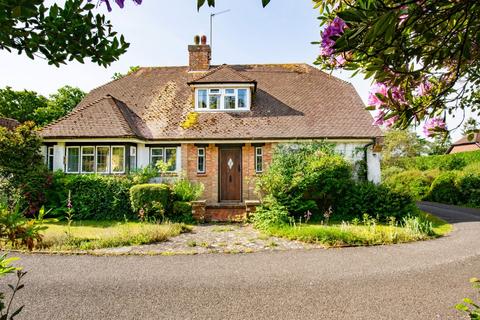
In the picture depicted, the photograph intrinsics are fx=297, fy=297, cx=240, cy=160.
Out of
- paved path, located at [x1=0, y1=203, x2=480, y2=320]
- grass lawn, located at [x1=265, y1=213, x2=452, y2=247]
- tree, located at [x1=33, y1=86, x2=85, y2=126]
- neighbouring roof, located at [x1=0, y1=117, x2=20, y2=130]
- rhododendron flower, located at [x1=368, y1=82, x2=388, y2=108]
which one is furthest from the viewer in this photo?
tree, located at [x1=33, y1=86, x2=85, y2=126]

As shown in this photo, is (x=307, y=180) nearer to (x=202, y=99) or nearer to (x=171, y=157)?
(x=171, y=157)

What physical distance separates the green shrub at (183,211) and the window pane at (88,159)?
16.6 feet

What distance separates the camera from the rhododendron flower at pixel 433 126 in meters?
2.42

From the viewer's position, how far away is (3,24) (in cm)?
158

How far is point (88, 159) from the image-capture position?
14.7 meters

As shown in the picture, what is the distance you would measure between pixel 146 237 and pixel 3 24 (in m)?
8.21

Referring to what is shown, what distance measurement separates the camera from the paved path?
14.6 feet

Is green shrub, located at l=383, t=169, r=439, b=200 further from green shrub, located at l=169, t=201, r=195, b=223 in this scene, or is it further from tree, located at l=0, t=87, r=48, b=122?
tree, located at l=0, t=87, r=48, b=122

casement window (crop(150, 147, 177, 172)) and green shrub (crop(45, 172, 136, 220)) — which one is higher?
casement window (crop(150, 147, 177, 172))

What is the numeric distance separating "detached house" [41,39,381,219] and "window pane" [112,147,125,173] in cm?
5

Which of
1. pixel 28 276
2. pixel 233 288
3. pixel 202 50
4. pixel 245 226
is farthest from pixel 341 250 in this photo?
pixel 202 50

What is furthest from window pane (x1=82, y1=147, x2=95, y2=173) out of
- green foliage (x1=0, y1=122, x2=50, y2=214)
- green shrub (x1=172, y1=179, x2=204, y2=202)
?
green shrub (x1=172, y1=179, x2=204, y2=202)

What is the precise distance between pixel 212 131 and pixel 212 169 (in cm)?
197

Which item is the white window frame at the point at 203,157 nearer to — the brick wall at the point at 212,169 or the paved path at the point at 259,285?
the brick wall at the point at 212,169
